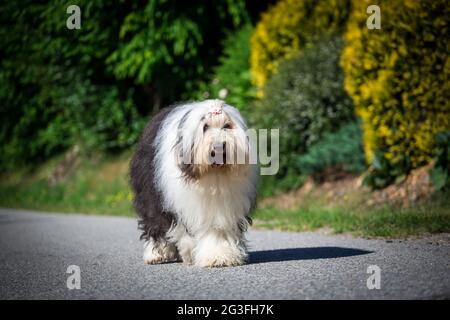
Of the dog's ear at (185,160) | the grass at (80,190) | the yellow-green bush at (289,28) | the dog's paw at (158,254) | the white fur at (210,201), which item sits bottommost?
the grass at (80,190)

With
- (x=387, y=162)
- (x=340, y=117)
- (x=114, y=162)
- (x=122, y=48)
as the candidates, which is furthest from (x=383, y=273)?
(x=114, y=162)

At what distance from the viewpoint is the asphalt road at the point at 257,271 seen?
507cm

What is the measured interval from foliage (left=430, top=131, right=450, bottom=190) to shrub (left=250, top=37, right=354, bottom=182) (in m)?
2.93

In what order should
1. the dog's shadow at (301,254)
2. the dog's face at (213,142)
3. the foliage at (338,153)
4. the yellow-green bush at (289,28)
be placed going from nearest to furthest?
the dog's face at (213,142), the dog's shadow at (301,254), the foliage at (338,153), the yellow-green bush at (289,28)

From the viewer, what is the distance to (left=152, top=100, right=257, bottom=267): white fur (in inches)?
247

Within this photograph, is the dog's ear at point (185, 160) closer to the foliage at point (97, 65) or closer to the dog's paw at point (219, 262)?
the dog's paw at point (219, 262)

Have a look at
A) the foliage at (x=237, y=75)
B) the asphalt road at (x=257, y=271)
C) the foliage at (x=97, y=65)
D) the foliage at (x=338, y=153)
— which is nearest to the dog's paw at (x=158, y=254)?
the asphalt road at (x=257, y=271)

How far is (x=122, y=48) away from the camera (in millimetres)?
16406

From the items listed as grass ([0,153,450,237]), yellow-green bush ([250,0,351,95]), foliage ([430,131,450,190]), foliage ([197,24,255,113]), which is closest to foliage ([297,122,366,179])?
grass ([0,153,450,237])

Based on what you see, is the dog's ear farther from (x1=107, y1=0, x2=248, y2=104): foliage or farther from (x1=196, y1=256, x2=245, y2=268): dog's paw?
(x1=107, y1=0, x2=248, y2=104): foliage

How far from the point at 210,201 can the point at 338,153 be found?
633 cm

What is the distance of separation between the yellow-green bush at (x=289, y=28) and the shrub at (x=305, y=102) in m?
0.61
